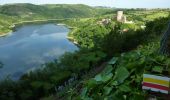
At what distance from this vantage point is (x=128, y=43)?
68.8 ft

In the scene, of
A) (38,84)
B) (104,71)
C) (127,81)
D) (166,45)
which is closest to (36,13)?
(38,84)

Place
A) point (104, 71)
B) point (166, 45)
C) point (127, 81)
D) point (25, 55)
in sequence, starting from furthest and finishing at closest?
1. point (25, 55)
2. point (104, 71)
3. point (166, 45)
4. point (127, 81)

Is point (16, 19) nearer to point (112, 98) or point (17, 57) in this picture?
point (17, 57)

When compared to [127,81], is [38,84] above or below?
below

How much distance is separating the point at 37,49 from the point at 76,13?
122m

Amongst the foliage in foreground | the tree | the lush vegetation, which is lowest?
the lush vegetation

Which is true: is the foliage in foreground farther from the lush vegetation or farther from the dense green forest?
the lush vegetation

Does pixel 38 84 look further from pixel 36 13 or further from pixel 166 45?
pixel 36 13

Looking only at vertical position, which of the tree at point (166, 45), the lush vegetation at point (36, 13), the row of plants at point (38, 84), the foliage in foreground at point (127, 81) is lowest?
the lush vegetation at point (36, 13)

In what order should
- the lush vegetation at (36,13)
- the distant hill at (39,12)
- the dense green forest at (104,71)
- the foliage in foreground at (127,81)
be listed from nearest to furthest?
the foliage in foreground at (127,81)
the dense green forest at (104,71)
the lush vegetation at (36,13)
the distant hill at (39,12)

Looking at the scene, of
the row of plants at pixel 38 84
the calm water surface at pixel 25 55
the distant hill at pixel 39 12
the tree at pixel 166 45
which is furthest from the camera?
the distant hill at pixel 39 12

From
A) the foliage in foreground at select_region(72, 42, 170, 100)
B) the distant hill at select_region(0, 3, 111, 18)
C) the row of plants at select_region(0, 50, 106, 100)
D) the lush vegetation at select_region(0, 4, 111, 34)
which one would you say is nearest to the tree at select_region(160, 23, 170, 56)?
the foliage in foreground at select_region(72, 42, 170, 100)

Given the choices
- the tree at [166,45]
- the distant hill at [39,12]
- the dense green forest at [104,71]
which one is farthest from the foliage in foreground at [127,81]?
the distant hill at [39,12]

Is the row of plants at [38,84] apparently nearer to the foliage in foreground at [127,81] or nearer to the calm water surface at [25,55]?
the calm water surface at [25,55]
